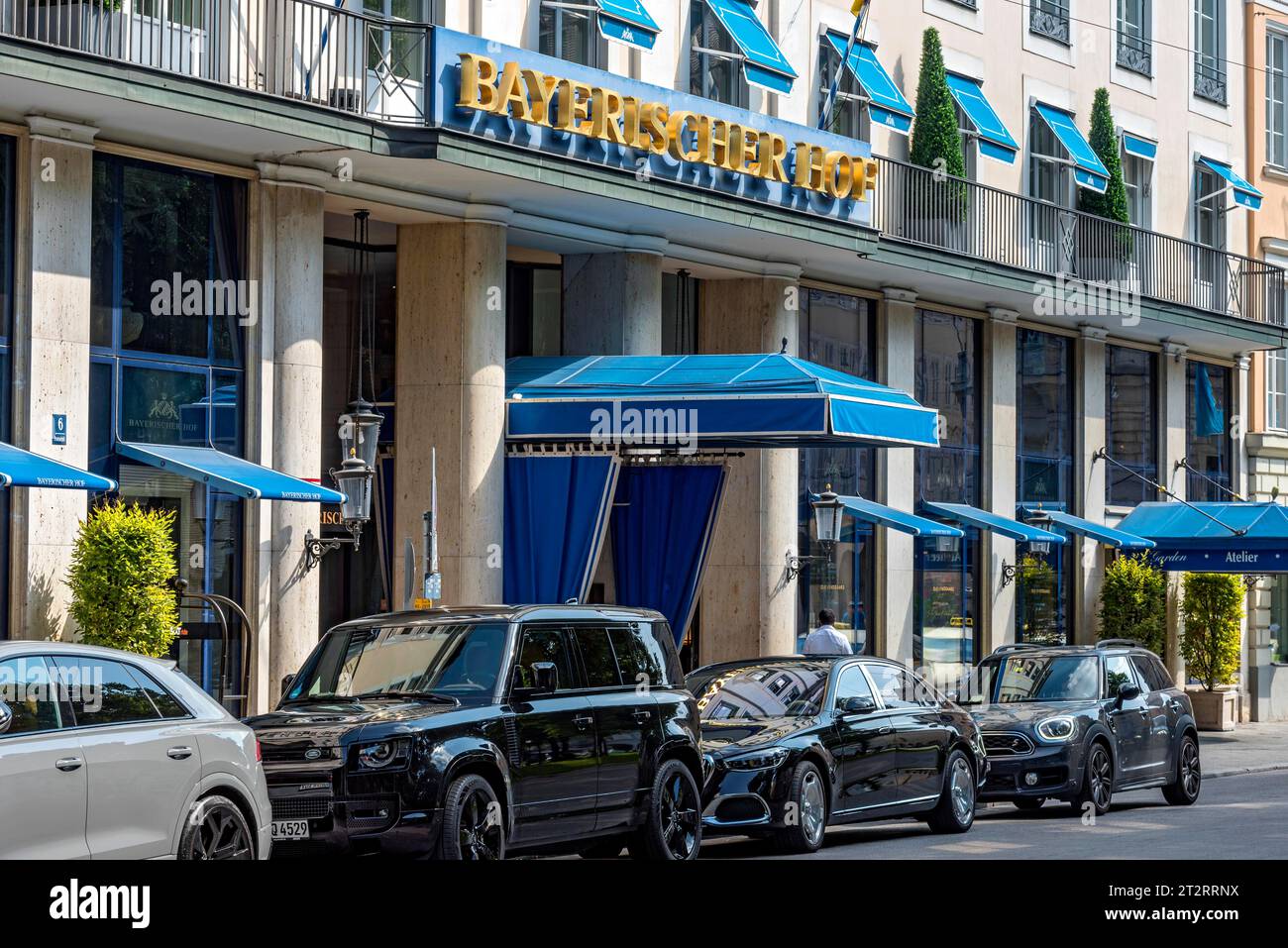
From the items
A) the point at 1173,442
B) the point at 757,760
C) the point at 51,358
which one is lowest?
the point at 757,760

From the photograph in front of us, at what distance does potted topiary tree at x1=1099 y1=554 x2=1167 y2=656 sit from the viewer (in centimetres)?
3303

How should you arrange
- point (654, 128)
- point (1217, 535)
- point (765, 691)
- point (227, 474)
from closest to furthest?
point (765, 691) < point (227, 474) < point (654, 128) < point (1217, 535)

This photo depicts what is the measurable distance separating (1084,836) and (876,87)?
13720mm

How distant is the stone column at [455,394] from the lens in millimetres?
22016

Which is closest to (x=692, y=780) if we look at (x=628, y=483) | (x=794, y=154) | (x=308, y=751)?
(x=308, y=751)

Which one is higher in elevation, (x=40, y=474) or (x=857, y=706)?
(x=40, y=474)

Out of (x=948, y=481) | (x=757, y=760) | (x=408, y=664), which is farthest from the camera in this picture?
(x=948, y=481)

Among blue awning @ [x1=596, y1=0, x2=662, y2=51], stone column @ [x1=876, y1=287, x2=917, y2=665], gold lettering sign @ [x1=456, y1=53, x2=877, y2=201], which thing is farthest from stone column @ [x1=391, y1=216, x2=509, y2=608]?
stone column @ [x1=876, y1=287, x2=917, y2=665]

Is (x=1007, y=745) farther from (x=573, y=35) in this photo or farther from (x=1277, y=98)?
(x=1277, y=98)

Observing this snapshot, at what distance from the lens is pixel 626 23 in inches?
912

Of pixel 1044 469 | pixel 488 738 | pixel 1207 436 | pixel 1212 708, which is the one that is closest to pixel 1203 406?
pixel 1207 436

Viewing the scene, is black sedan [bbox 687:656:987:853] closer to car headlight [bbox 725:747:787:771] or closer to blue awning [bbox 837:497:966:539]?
car headlight [bbox 725:747:787:771]

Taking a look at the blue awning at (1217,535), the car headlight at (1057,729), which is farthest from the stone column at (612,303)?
the blue awning at (1217,535)

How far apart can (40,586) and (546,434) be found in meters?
6.45
